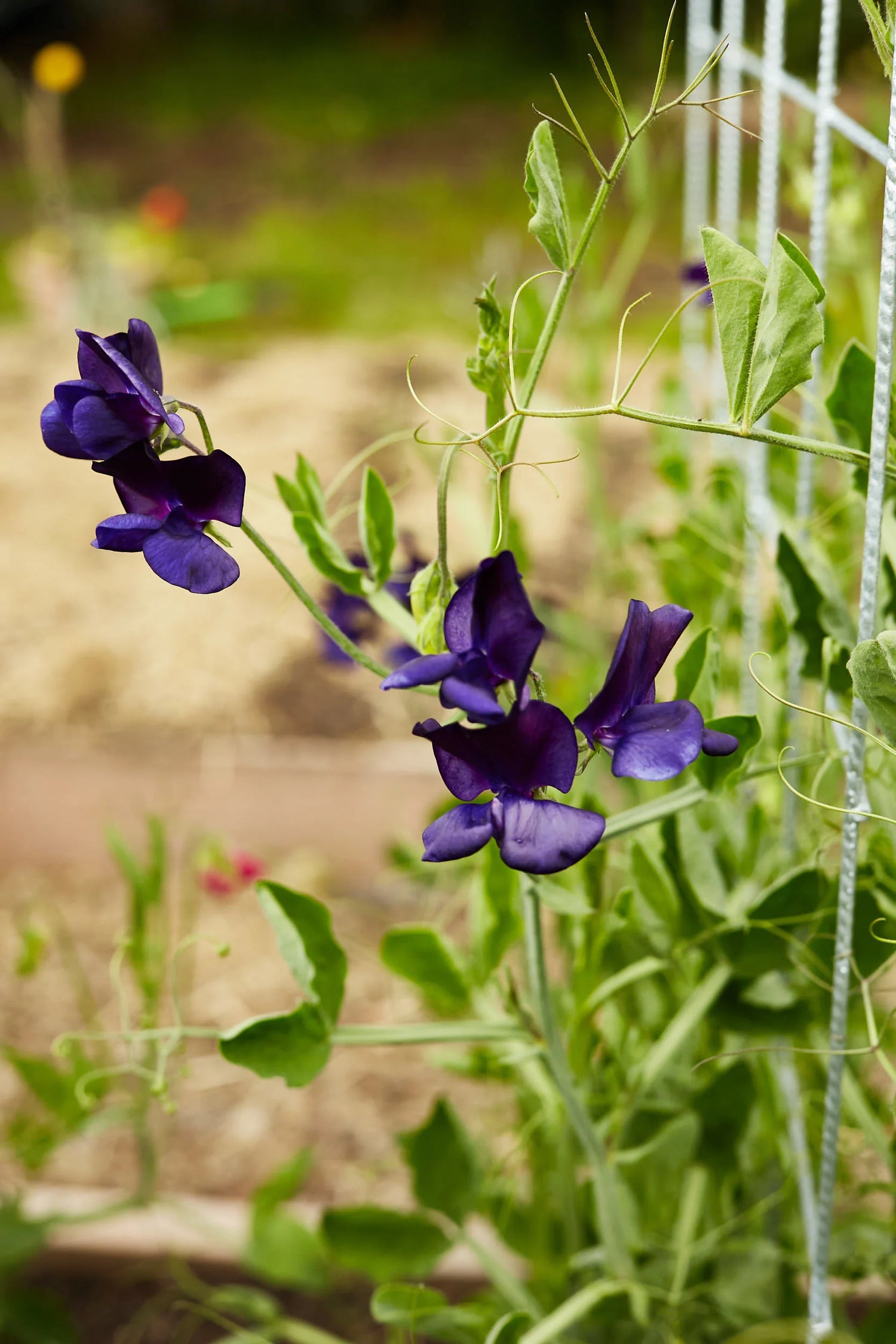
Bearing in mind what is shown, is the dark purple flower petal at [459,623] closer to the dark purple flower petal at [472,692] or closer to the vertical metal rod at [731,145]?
the dark purple flower petal at [472,692]

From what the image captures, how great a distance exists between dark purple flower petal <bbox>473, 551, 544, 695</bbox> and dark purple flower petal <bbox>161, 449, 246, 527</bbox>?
3.5 inches

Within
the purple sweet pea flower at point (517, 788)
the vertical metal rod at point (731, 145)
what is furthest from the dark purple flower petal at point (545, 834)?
the vertical metal rod at point (731, 145)

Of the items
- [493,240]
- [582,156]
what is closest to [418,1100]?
[493,240]

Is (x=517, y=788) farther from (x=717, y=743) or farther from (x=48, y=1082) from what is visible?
(x=48, y=1082)

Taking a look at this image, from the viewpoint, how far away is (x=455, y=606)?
0.36 m

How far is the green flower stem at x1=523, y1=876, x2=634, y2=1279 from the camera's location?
0.50 metres

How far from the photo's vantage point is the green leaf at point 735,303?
1.29 feet

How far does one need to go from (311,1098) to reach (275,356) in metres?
2.01

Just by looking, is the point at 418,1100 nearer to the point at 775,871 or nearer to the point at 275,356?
the point at 775,871

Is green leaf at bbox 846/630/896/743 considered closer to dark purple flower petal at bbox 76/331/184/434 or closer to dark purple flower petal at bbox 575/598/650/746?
dark purple flower petal at bbox 575/598/650/746

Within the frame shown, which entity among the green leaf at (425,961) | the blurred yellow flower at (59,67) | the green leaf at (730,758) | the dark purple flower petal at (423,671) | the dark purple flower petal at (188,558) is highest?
the blurred yellow flower at (59,67)

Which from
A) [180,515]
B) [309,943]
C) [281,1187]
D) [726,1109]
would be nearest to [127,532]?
[180,515]

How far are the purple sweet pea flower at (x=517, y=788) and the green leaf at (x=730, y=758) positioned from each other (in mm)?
136

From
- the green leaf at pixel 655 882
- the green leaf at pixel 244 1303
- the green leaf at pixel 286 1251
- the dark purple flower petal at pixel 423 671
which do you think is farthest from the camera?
the green leaf at pixel 286 1251
